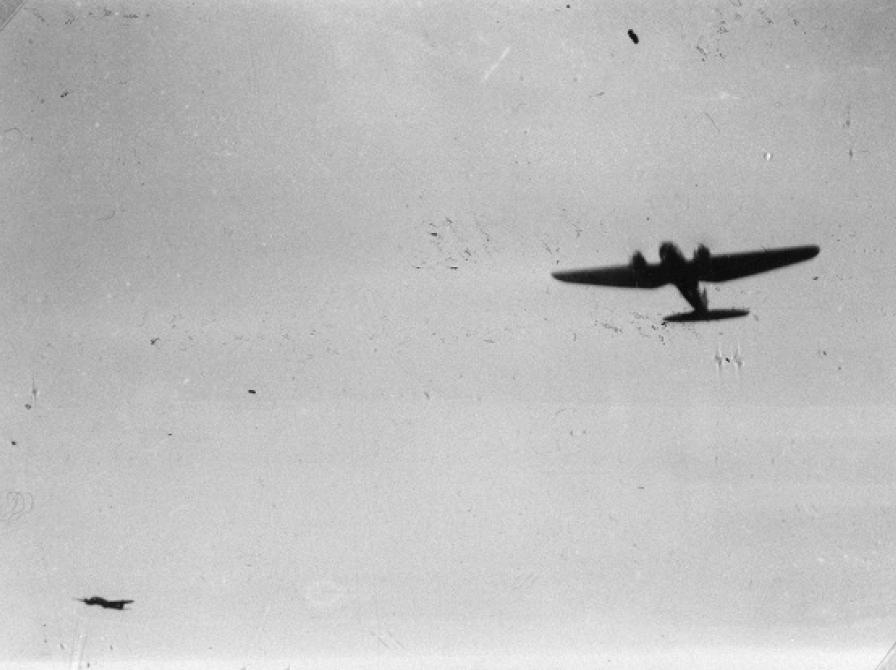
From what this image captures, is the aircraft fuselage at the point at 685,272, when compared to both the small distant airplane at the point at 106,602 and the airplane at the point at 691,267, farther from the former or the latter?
the small distant airplane at the point at 106,602

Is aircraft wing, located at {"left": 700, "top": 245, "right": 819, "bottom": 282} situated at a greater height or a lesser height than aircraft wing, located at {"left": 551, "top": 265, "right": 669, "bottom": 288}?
greater

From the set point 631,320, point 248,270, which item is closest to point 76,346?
point 248,270

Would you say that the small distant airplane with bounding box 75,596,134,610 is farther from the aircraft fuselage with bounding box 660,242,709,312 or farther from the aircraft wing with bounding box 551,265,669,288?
the aircraft fuselage with bounding box 660,242,709,312

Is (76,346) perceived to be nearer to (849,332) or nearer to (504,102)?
(504,102)

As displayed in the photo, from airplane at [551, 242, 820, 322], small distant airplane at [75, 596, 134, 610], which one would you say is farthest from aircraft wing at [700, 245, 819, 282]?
small distant airplane at [75, 596, 134, 610]

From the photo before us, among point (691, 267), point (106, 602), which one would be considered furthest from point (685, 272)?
point (106, 602)

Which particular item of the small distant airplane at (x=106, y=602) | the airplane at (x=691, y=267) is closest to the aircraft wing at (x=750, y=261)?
the airplane at (x=691, y=267)

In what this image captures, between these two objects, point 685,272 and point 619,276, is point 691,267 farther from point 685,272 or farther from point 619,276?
point 619,276
